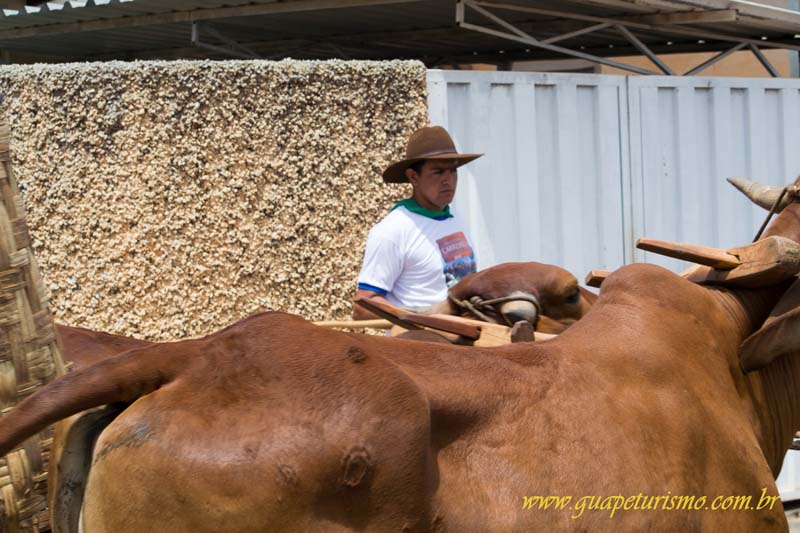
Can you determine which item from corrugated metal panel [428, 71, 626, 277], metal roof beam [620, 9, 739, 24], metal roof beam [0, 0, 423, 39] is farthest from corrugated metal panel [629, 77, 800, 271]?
metal roof beam [0, 0, 423, 39]

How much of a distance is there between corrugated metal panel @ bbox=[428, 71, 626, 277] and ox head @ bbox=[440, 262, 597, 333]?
2.30 meters

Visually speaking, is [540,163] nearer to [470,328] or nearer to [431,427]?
[470,328]

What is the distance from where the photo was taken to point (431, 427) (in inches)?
92.6

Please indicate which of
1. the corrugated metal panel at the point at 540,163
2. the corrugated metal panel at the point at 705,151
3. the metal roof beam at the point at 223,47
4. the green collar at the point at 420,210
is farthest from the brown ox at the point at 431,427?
the metal roof beam at the point at 223,47

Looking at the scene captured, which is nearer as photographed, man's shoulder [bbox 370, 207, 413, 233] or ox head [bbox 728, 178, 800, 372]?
ox head [bbox 728, 178, 800, 372]

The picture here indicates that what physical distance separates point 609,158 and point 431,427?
4188mm

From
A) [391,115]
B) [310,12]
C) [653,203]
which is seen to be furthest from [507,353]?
[310,12]

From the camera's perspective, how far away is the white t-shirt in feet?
15.3

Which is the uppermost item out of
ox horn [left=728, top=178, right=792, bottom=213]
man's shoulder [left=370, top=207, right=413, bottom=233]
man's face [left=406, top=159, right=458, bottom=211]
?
man's face [left=406, top=159, right=458, bottom=211]

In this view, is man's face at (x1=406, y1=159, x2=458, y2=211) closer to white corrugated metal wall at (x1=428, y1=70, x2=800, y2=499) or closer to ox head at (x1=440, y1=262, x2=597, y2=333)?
white corrugated metal wall at (x1=428, y1=70, x2=800, y2=499)

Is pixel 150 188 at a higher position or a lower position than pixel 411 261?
higher

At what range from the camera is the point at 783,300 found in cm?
320

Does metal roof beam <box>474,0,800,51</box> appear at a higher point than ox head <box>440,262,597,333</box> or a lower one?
higher

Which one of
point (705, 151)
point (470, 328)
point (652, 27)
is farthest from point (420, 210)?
point (652, 27)
